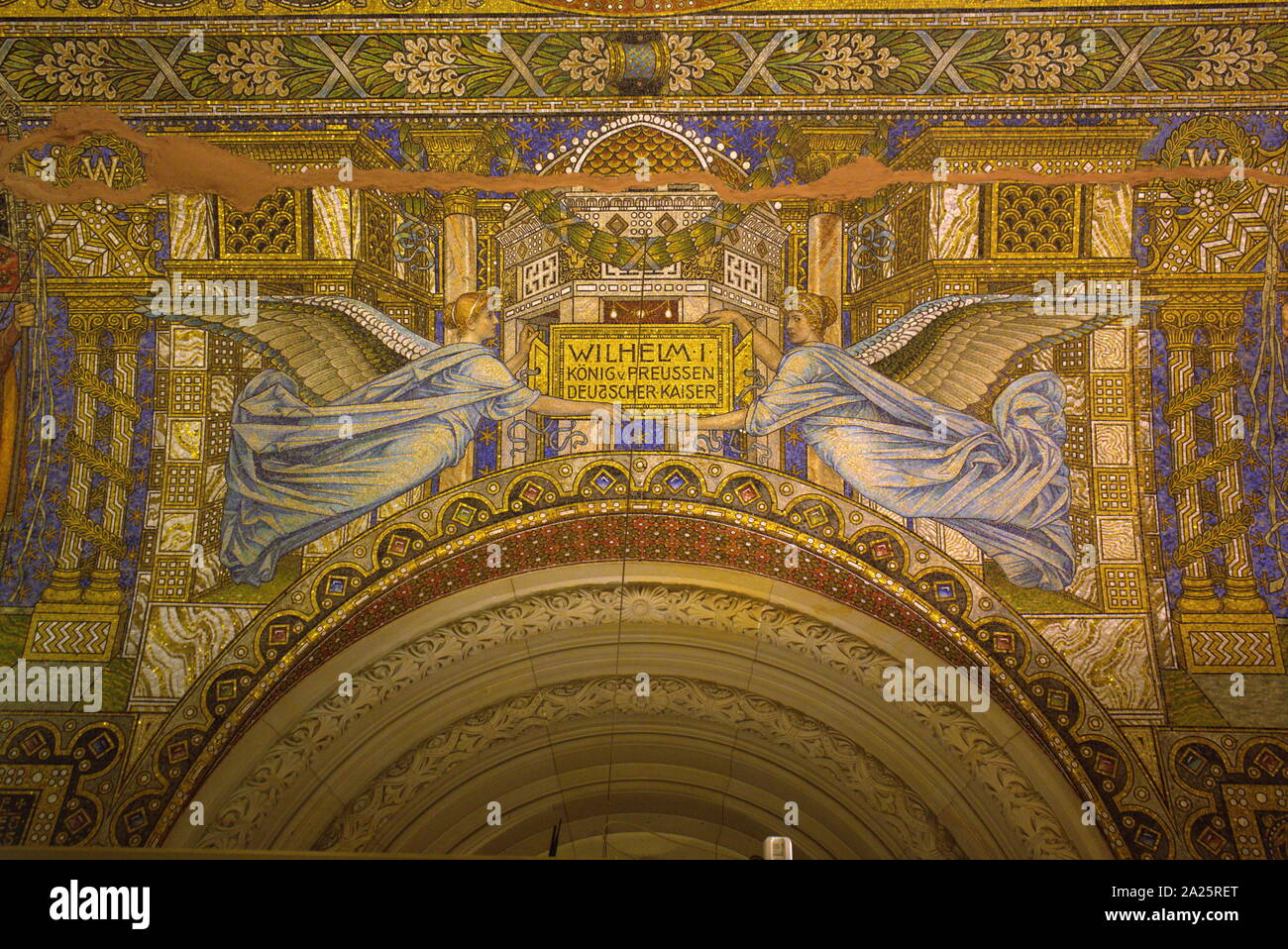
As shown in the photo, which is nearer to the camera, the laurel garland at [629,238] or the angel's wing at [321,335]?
the laurel garland at [629,238]

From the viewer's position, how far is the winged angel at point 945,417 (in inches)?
261

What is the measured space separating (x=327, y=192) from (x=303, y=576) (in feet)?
5.59

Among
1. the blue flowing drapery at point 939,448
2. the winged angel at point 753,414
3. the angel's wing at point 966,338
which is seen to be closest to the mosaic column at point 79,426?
the winged angel at point 753,414

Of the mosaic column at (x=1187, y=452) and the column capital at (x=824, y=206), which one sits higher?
the column capital at (x=824, y=206)

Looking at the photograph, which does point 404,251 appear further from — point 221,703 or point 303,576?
point 221,703

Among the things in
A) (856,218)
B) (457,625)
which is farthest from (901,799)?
(856,218)

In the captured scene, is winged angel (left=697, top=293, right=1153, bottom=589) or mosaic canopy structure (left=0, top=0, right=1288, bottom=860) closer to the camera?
mosaic canopy structure (left=0, top=0, right=1288, bottom=860)

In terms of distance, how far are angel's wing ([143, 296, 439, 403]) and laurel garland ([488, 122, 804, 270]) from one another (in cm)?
78

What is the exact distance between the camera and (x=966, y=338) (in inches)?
261

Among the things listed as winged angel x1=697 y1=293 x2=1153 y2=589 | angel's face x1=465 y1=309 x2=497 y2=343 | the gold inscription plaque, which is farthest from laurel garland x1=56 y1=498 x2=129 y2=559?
winged angel x1=697 y1=293 x2=1153 y2=589

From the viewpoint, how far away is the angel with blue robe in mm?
6680

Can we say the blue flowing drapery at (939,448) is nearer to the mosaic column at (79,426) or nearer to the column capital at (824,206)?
the column capital at (824,206)

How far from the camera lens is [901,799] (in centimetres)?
682

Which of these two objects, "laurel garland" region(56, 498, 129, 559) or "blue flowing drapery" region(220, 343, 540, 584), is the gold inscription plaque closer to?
"blue flowing drapery" region(220, 343, 540, 584)
